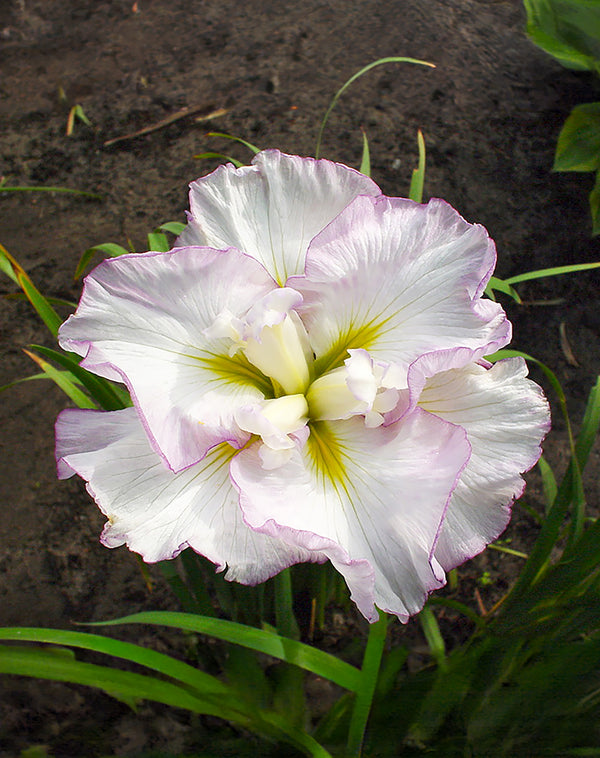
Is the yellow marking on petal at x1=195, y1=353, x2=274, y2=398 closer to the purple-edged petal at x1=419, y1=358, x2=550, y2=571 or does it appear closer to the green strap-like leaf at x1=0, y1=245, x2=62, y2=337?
the purple-edged petal at x1=419, y1=358, x2=550, y2=571

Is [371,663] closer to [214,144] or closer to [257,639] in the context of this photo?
[257,639]

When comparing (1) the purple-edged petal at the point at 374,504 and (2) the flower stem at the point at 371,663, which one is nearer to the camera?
(1) the purple-edged petal at the point at 374,504

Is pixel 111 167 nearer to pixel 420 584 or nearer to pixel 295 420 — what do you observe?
pixel 295 420

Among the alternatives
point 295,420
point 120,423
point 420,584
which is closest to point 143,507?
Answer: point 120,423

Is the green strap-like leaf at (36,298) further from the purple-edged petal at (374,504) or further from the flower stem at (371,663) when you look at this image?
the flower stem at (371,663)

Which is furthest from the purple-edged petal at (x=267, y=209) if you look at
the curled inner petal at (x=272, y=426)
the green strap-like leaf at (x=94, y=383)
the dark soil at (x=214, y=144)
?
the dark soil at (x=214, y=144)

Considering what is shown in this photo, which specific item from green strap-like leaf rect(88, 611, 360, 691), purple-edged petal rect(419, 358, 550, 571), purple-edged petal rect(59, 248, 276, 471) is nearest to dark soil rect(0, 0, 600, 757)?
green strap-like leaf rect(88, 611, 360, 691)
